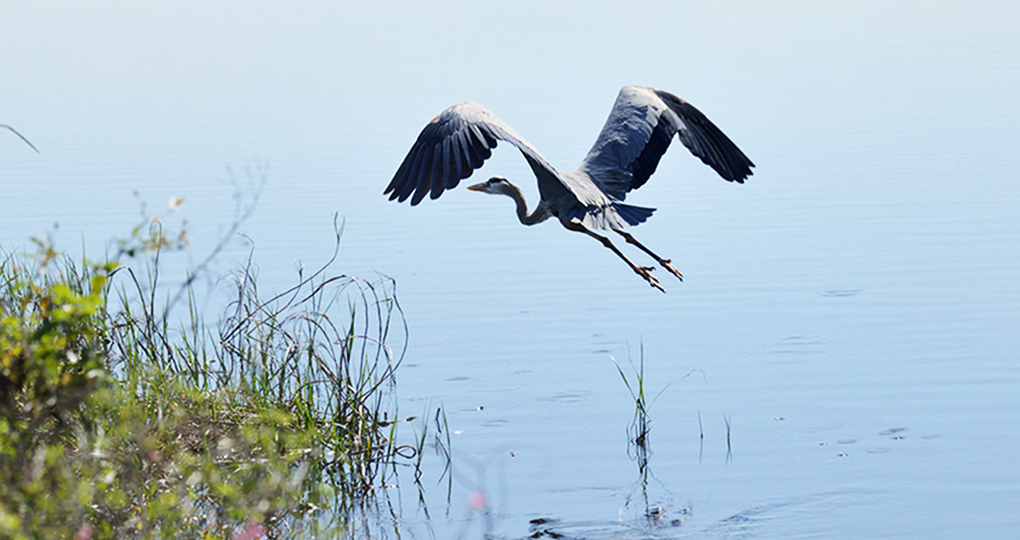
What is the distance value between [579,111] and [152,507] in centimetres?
1349

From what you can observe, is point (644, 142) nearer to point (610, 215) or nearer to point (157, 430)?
point (610, 215)

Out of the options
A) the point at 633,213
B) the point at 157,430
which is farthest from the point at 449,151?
the point at 157,430

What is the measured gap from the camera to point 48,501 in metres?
3.10

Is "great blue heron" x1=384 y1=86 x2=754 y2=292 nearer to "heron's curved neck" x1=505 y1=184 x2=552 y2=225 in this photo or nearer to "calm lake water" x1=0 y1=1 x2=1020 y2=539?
"heron's curved neck" x1=505 y1=184 x2=552 y2=225

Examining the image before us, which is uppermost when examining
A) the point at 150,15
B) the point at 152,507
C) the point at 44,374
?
the point at 150,15

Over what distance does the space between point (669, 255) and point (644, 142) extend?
332cm

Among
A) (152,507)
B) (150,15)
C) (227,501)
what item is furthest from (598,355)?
(150,15)

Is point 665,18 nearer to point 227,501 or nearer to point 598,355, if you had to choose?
point 598,355

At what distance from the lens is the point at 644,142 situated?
22.7 feet

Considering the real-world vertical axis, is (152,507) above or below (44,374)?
below

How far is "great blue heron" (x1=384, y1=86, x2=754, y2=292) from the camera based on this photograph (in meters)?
5.74

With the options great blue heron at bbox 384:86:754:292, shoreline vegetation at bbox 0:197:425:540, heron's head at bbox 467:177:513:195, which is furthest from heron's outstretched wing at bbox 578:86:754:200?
shoreline vegetation at bbox 0:197:425:540

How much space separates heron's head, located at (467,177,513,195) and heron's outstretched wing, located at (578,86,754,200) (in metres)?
0.51

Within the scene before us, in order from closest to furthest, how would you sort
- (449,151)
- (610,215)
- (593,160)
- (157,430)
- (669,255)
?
(157,430) < (449,151) < (610,215) < (593,160) < (669,255)
